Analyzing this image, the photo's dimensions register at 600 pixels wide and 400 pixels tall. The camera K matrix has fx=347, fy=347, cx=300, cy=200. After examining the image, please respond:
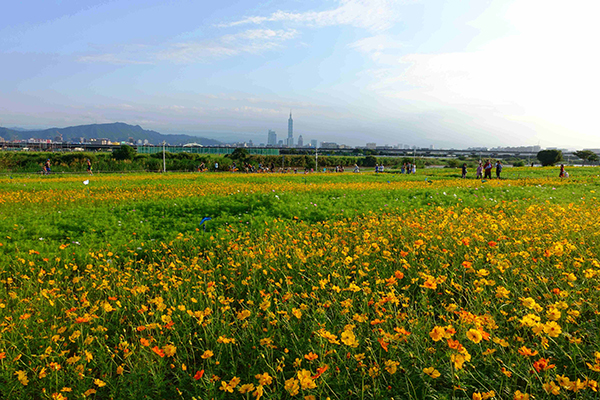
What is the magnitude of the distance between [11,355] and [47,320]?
56cm

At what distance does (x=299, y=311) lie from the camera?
2.56m

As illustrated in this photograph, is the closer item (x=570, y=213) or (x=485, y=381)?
(x=485, y=381)

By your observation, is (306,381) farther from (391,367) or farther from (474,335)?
(474,335)

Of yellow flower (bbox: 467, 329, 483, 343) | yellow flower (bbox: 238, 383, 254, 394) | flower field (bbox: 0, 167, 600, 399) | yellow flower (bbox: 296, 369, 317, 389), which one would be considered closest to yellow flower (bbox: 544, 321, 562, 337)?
flower field (bbox: 0, 167, 600, 399)

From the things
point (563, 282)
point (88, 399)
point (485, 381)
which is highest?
point (563, 282)

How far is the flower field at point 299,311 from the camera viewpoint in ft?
7.28

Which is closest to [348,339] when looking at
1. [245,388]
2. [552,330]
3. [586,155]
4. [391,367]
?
[391,367]

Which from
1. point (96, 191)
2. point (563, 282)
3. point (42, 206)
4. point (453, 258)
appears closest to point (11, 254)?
point (42, 206)

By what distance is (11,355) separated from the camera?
2.71m

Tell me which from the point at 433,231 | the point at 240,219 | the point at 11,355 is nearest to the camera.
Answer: the point at 11,355

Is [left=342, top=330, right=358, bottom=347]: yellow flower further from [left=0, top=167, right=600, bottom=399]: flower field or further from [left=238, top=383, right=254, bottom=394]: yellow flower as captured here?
[left=238, top=383, right=254, bottom=394]: yellow flower

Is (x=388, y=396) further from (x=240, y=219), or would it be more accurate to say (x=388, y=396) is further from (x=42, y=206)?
(x=42, y=206)

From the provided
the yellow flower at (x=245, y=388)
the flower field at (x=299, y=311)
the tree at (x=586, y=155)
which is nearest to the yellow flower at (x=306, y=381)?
the flower field at (x=299, y=311)

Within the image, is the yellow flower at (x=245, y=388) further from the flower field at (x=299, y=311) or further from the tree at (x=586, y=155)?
the tree at (x=586, y=155)
